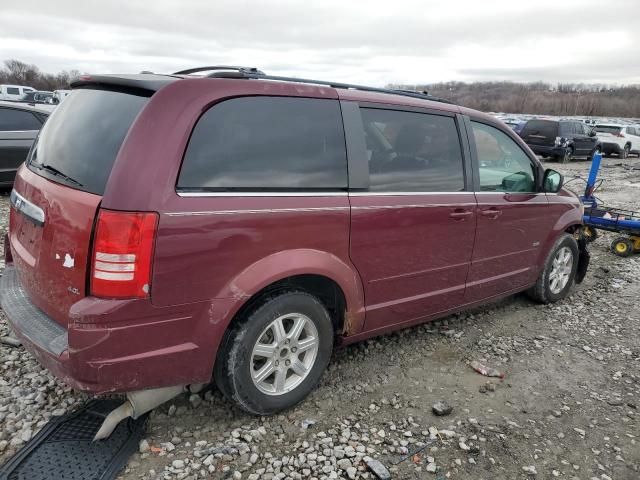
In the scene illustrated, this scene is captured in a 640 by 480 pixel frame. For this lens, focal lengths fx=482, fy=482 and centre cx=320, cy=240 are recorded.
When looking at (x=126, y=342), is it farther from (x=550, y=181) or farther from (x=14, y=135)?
(x=14, y=135)

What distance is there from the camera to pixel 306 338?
9.46 feet

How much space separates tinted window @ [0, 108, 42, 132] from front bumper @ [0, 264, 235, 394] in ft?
21.1

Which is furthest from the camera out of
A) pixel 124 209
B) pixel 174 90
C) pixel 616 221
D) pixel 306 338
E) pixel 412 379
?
pixel 616 221

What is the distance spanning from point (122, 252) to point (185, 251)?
270 mm

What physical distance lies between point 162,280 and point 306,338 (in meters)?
1.02

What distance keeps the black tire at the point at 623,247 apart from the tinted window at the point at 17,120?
8.94 meters

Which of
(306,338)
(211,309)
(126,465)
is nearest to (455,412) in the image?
(306,338)

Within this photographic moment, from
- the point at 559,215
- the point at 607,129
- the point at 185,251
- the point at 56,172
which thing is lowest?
the point at 559,215

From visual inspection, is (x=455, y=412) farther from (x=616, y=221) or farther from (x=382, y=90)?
(x=616, y=221)

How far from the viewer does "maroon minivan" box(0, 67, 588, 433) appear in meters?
2.17

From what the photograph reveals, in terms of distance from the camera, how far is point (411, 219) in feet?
10.3

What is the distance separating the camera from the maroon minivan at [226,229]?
2.17 m

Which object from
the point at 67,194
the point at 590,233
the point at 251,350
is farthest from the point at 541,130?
the point at 67,194

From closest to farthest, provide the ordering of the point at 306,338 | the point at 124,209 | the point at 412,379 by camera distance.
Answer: the point at 124,209 < the point at 306,338 < the point at 412,379
